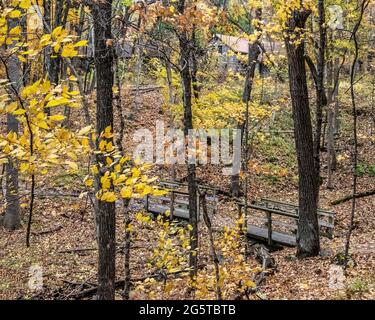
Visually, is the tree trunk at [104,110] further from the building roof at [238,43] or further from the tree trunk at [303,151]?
the tree trunk at [303,151]

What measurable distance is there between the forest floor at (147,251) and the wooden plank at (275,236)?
57 centimetres

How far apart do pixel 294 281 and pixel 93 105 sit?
1923 centimetres

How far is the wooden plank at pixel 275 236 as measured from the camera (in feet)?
39.6

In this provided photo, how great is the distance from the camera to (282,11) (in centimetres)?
848

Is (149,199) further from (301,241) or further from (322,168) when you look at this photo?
(322,168)

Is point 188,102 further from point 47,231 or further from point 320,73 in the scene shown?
point 47,231

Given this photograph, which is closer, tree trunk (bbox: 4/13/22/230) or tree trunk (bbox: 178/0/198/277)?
tree trunk (bbox: 178/0/198/277)

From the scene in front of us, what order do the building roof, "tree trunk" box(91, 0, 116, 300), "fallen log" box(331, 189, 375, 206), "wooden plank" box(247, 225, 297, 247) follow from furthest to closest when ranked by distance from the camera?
1. "fallen log" box(331, 189, 375, 206)
2. the building roof
3. "wooden plank" box(247, 225, 297, 247)
4. "tree trunk" box(91, 0, 116, 300)

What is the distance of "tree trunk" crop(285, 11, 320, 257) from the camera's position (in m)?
9.59

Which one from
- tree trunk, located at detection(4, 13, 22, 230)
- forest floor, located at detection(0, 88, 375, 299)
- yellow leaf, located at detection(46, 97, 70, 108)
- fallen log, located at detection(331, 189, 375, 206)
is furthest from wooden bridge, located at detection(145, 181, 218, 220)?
yellow leaf, located at detection(46, 97, 70, 108)

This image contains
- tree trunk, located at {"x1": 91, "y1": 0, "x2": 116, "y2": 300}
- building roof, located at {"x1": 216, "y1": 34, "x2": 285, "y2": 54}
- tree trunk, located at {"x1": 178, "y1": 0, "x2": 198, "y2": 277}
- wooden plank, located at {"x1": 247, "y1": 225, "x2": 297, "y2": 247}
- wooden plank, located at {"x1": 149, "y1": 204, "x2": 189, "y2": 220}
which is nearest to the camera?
tree trunk, located at {"x1": 91, "y1": 0, "x2": 116, "y2": 300}

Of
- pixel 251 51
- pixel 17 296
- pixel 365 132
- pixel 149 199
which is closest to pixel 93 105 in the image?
pixel 149 199

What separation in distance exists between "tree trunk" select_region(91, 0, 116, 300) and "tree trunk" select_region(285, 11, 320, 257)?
5138 mm

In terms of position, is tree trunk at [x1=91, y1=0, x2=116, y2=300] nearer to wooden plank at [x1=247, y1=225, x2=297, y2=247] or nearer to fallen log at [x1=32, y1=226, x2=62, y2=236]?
wooden plank at [x1=247, y1=225, x2=297, y2=247]
